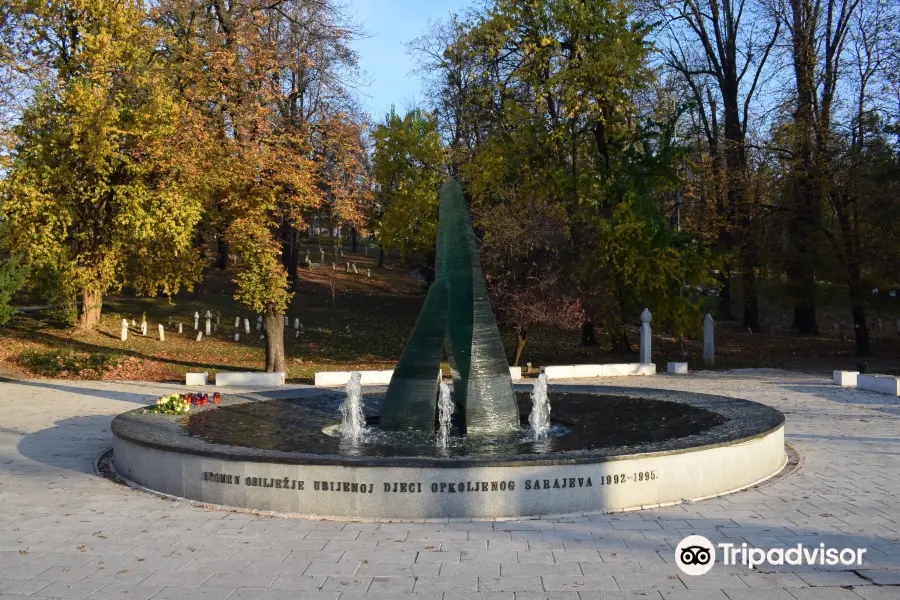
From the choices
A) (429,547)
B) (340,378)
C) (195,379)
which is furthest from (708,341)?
(429,547)

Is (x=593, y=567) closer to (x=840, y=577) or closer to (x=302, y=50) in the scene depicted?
(x=840, y=577)

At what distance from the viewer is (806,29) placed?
30.5 metres

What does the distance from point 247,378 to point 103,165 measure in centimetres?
836

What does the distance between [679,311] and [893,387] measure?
7956 mm

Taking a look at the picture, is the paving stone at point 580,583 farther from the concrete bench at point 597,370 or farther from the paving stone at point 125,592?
the concrete bench at point 597,370

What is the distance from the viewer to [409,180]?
37.6 m

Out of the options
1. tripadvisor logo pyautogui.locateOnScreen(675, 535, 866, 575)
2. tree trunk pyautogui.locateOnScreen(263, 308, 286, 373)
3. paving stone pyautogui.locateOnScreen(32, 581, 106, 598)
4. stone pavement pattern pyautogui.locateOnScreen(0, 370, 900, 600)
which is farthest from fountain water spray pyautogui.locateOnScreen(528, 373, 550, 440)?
tree trunk pyautogui.locateOnScreen(263, 308, 286, 373)

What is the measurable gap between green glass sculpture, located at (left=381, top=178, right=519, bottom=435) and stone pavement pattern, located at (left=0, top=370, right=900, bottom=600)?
10.9 ft

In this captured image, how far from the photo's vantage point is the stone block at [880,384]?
1850 cm

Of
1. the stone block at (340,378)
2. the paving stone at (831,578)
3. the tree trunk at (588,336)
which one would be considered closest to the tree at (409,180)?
the tree trunk at (588,336)

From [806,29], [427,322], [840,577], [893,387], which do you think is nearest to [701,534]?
[840,577]

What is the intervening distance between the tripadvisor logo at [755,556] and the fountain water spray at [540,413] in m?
4.36

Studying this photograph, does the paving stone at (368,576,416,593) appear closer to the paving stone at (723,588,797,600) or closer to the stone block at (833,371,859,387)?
the paving stone at (723,588,797,600)

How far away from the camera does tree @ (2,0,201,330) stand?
22.4 metres
